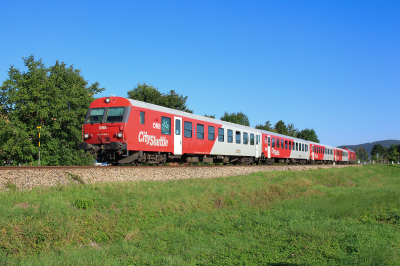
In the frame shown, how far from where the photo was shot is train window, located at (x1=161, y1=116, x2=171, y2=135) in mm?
16056

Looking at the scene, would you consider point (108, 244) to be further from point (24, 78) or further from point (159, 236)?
point (24, 78)

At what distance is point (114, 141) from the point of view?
14000 mm

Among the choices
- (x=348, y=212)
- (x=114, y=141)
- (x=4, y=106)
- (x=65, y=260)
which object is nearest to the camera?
(x=65, y=260)

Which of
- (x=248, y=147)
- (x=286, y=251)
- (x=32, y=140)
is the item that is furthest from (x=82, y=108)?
(x=286, y=251)

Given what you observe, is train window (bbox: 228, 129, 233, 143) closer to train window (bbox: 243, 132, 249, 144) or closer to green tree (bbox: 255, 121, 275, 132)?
train window (bbox: 243, 132, 249, 144)

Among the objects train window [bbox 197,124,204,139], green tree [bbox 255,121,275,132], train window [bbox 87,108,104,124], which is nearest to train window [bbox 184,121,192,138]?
train window [bbox 197,124,204,139]

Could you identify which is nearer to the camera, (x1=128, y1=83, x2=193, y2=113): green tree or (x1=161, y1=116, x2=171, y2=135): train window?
(x1=161, y1=116, x2=171, y2=135): train window

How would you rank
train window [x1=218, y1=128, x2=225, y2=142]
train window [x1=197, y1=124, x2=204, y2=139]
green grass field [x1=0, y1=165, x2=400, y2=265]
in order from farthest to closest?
train window [x1=218, y1=128, x2=225, y2=142], train window [x1=197, y1=124, x2=204, y2=139], green grass field [x1=0, y1=165, x2=400, y2=265]

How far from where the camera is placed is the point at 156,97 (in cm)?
4222

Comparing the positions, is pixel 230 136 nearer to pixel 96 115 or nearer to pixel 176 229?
pixel 96 115

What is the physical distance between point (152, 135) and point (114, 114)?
6.47ft

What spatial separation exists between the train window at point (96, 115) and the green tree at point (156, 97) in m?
25.8

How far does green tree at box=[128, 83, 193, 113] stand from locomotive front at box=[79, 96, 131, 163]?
85.5 ft

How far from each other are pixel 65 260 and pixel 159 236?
2402 mm
